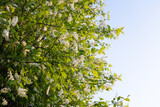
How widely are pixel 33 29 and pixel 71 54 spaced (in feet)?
4.07

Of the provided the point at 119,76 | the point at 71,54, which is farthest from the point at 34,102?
the point at 119,76

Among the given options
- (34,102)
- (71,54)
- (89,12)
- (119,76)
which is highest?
(89,12)

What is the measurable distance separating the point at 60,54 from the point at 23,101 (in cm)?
165

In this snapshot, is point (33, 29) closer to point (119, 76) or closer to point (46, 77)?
point (46, 77)

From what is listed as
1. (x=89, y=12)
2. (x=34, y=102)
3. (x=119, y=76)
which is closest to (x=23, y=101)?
(x=34, y=102)

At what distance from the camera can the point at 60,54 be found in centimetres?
424

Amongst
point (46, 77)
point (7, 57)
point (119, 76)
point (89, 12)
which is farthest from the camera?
point (89, 12)

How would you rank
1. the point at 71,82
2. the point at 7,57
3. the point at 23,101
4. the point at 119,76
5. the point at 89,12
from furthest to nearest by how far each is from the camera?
the point at 89,12, the point at 119,76, the point at 71,82, the point at 23,101, the point at 7,57

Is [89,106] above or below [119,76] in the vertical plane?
below

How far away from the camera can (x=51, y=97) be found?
15.1 ft

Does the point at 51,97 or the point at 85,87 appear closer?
the point at 51,97

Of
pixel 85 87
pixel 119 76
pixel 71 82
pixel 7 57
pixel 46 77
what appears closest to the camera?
pixel 7 57

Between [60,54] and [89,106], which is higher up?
[60,54]

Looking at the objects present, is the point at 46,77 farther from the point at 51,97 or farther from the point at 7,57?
the point at 7,57
